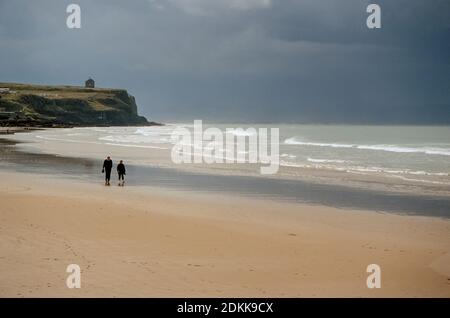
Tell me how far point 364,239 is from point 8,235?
8.87 meters

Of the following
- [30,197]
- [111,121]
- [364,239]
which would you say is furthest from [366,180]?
[111,121]

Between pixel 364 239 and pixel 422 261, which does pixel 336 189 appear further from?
pixel 422 261

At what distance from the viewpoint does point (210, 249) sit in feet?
34.4

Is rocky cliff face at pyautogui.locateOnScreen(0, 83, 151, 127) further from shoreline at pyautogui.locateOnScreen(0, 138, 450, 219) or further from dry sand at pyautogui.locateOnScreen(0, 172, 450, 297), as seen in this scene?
dry sand at pyautogui.locateOnScreen(0, 172, 450, 297)

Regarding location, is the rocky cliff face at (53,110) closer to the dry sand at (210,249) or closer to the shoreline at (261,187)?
the shoreline at (261,187)

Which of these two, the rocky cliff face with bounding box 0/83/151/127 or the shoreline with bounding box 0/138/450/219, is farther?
the rocky cliff face with bounding box 0/83/151/127

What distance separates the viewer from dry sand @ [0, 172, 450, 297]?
8.04 metres
